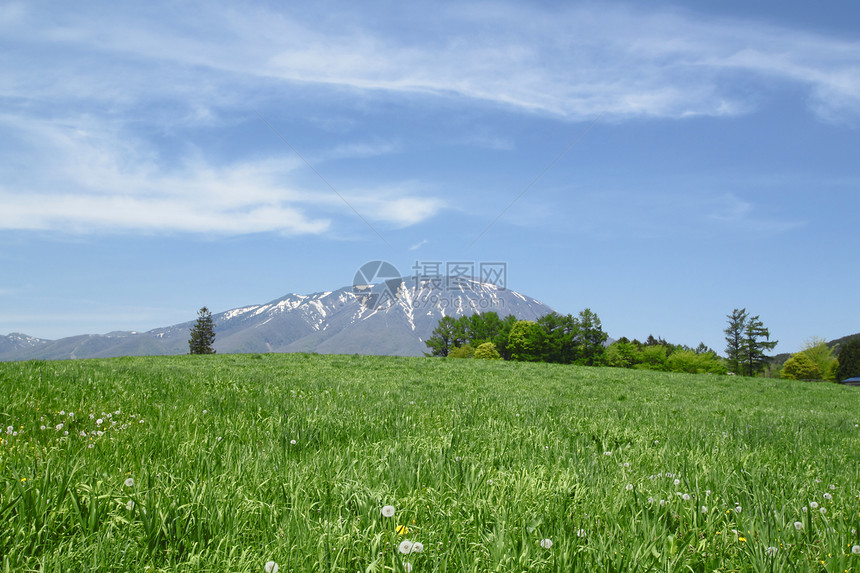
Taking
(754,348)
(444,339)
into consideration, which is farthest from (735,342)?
(444,339)

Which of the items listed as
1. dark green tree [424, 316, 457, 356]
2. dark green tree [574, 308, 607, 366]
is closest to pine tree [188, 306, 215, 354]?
dark green tree [424, 316, 457, 356]

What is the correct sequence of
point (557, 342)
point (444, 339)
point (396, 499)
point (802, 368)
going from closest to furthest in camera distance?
point (396, 499)
point (802, 368)
point (557, 342)
point (444, 339)

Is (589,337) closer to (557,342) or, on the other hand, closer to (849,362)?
(557,342)

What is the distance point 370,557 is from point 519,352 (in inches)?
3828

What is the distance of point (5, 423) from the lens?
17.9 ft

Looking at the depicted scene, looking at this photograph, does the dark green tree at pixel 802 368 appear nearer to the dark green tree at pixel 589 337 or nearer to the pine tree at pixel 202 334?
the dark green tree at pixel 589 337

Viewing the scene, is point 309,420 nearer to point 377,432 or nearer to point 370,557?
point 377,432

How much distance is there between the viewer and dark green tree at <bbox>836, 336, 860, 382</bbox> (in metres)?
94.6

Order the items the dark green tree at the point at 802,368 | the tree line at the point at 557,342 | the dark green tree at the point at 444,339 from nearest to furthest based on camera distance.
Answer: the dark green tree at the point at 802,368 → the tree line at the point at 557,342 → the dark green tree at the point at 444,339

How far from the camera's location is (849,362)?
9606cm

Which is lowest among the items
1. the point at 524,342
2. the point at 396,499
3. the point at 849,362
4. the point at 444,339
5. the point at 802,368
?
the point at 802,368

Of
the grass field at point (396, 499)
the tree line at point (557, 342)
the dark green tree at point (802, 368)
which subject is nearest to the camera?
the grass field at point (396, 499)

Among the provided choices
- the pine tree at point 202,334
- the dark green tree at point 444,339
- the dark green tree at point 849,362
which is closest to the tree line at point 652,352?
the dark green tree at point 849,362

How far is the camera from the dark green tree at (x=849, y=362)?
9462cm
